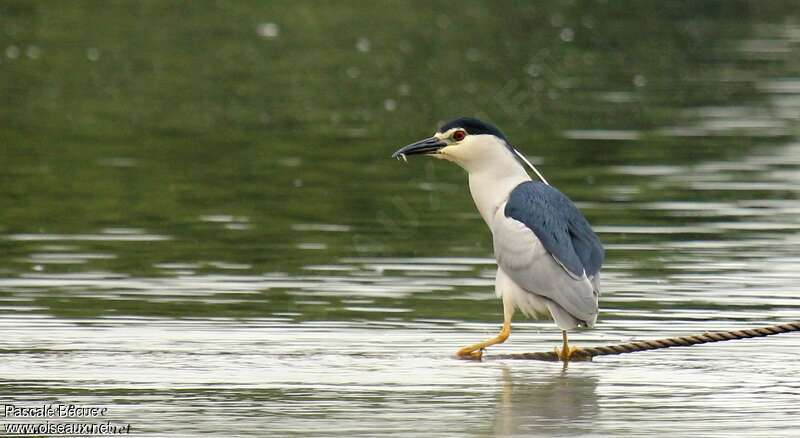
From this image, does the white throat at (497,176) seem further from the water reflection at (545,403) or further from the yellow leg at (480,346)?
the water reflection at (545,403)

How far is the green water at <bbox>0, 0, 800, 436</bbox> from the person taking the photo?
11.0 m

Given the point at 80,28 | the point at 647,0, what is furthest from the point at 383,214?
the point at 647,0

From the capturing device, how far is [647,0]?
176ft

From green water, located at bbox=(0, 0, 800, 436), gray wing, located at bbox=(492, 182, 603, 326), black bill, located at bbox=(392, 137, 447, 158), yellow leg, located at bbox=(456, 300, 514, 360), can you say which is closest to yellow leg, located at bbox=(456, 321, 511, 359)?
yellow leg, located at bbox=(456, 300, 514, 360)

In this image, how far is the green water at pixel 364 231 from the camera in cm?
1095

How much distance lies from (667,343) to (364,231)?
639cm

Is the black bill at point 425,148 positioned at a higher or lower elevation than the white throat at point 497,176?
higher

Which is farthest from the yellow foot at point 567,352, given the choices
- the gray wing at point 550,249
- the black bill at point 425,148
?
the black bill at point 425,148

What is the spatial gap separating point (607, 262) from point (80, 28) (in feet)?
92.0

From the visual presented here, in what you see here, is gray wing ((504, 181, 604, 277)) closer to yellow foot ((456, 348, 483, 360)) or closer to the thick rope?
the thick rope

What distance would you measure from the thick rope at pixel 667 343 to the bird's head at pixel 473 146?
1.26 metres

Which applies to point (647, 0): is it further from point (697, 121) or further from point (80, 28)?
point (697, 121)

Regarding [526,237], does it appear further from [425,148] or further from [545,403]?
[545,403]

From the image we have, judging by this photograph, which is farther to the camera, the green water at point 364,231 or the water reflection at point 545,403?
the green water at point 364,231
